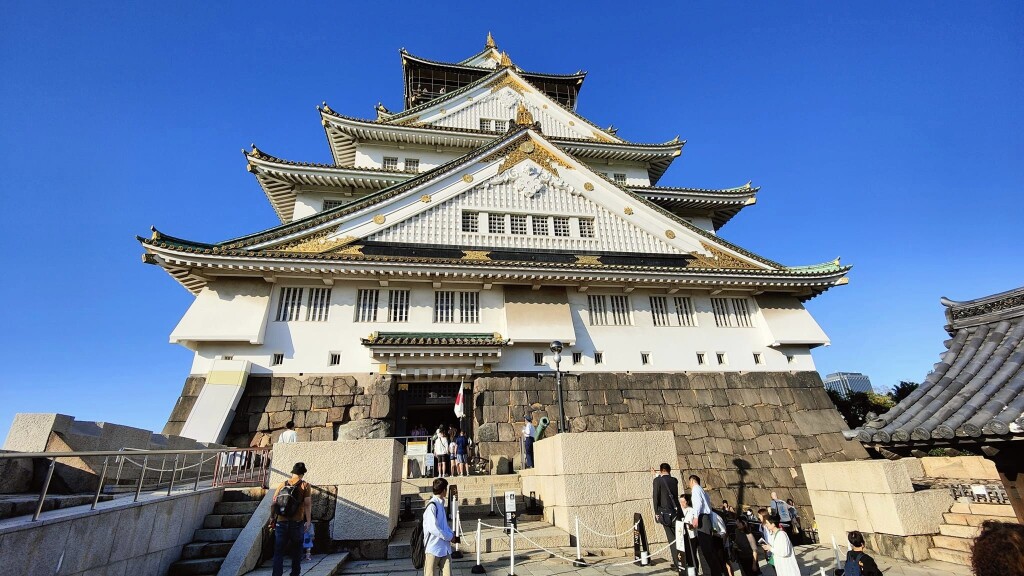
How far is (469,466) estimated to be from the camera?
12.7m

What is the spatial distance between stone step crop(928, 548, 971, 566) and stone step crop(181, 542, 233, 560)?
12017 millimetres

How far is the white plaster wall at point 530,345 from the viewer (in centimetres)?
1398

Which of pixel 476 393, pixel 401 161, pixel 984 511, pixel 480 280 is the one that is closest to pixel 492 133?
pixel 401 161

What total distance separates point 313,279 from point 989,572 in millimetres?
15659

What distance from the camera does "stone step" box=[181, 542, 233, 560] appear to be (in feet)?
20.7

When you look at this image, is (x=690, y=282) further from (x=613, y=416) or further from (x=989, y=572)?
(x=989, y=572)

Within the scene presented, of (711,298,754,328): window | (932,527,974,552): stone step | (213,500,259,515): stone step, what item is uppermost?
(711,298,754,328): window

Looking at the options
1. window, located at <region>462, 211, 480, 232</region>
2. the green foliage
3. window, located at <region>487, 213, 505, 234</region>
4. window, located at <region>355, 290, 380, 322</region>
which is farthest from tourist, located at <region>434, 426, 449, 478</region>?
the green foliage

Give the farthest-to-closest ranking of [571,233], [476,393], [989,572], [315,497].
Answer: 1. [571,233]
2. [476,393]
3. [315,497]
4. [989,572]

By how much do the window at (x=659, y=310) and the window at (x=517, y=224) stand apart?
5883 millimetres

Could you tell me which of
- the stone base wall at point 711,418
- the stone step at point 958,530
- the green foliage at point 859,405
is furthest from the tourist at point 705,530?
the green foliage at point 859,405

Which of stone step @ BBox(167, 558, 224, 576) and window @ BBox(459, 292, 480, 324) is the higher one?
window @ BBox(459, 292, 480, 324)

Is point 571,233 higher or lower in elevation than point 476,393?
higher

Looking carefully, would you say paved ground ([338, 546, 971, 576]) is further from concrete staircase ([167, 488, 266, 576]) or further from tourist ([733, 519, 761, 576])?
concrete staircase ([167, 488, 266, 576])
